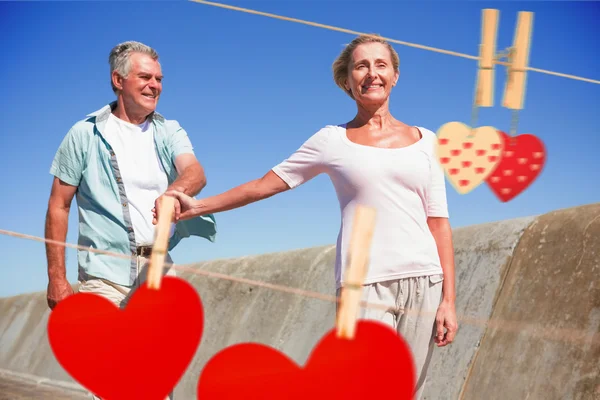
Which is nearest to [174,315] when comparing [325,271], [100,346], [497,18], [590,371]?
[100,346]

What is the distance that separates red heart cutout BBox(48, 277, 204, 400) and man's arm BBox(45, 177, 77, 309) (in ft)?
3.64

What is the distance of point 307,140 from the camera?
2.21m

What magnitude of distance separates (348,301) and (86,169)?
156 centimetres

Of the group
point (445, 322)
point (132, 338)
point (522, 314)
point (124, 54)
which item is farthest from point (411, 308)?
point (522, 314)

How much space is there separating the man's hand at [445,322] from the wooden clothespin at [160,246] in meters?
1.04

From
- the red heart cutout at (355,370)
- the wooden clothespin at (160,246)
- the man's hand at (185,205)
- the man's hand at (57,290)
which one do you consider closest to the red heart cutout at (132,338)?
the wooden clothespin at (160,246)

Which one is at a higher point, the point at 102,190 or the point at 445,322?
the point at 102,190

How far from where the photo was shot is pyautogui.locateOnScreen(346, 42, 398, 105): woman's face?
7.18ft

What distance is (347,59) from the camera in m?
2.30

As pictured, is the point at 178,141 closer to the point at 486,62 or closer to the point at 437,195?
the point at 437,195

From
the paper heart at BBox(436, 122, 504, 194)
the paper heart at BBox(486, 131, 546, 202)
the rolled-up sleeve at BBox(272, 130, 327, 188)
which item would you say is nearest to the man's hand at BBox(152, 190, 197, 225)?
the rolled-up sleeve at BBox(272, 130, 327, 188)

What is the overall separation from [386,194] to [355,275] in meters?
0.85

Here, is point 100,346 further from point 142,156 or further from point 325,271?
point 325,271

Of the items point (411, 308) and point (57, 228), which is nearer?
point (411, 308)
